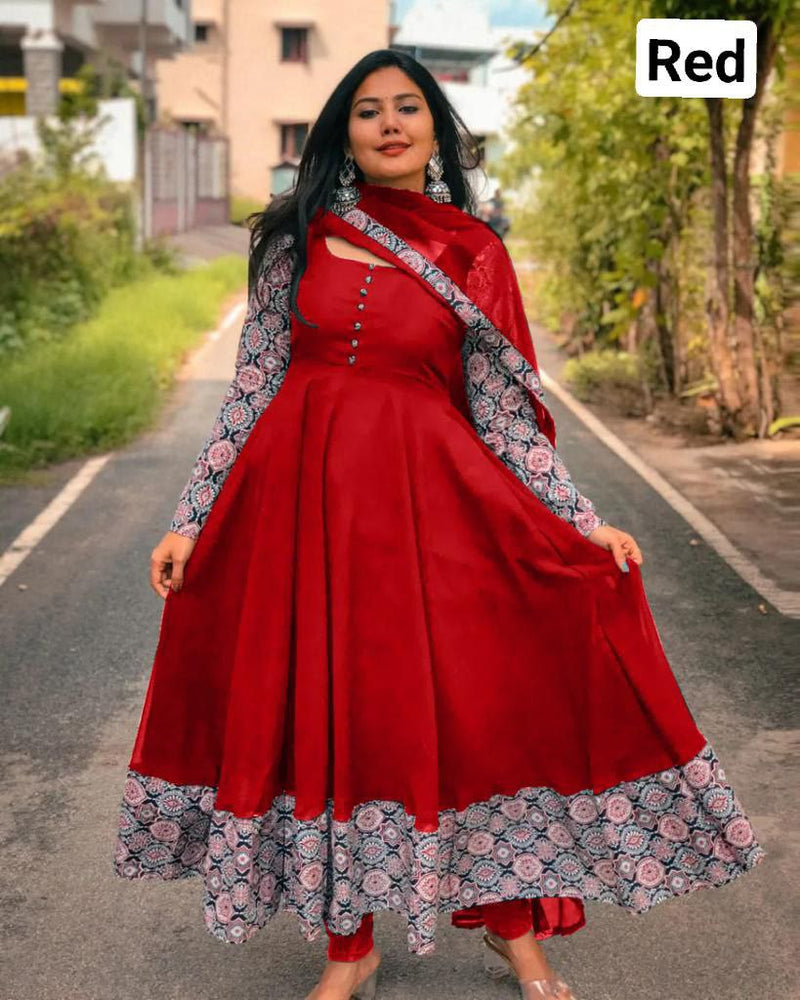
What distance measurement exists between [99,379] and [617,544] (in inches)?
397

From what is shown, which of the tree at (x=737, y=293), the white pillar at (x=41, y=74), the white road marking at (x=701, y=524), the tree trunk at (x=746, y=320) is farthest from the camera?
the white pillar at (x=41, y=74)

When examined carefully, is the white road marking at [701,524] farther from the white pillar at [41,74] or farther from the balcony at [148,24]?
the balcony at [148,24]

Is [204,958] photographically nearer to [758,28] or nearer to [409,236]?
[409,236]

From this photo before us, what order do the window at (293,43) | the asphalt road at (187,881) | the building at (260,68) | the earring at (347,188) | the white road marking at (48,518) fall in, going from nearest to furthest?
the earring at (347,188) → the asphalt road at (187,881) → the white road marking at (48,518) → the building at (260,68) → the window at (293,43)

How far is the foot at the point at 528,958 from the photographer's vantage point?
3.51m

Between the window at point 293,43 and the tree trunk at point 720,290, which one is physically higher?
the window at point 293,43

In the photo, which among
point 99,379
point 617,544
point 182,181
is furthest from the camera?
point 182,181

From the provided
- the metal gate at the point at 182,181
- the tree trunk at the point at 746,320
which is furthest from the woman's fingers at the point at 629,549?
the metal gate at the point at 182,181

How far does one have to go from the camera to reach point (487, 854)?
11.0 feet

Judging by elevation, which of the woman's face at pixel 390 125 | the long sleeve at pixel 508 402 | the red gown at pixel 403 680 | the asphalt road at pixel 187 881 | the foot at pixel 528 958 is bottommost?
the asphalt road at pixel 187 881

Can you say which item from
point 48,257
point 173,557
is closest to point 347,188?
point 173,557

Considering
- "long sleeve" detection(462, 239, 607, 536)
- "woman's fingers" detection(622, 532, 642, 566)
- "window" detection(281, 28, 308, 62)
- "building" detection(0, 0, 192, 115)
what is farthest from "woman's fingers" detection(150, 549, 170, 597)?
"window" detection(281, 28, 308, 62)

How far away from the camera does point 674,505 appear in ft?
30.5

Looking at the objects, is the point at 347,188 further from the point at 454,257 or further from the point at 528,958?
the point at 528,958
